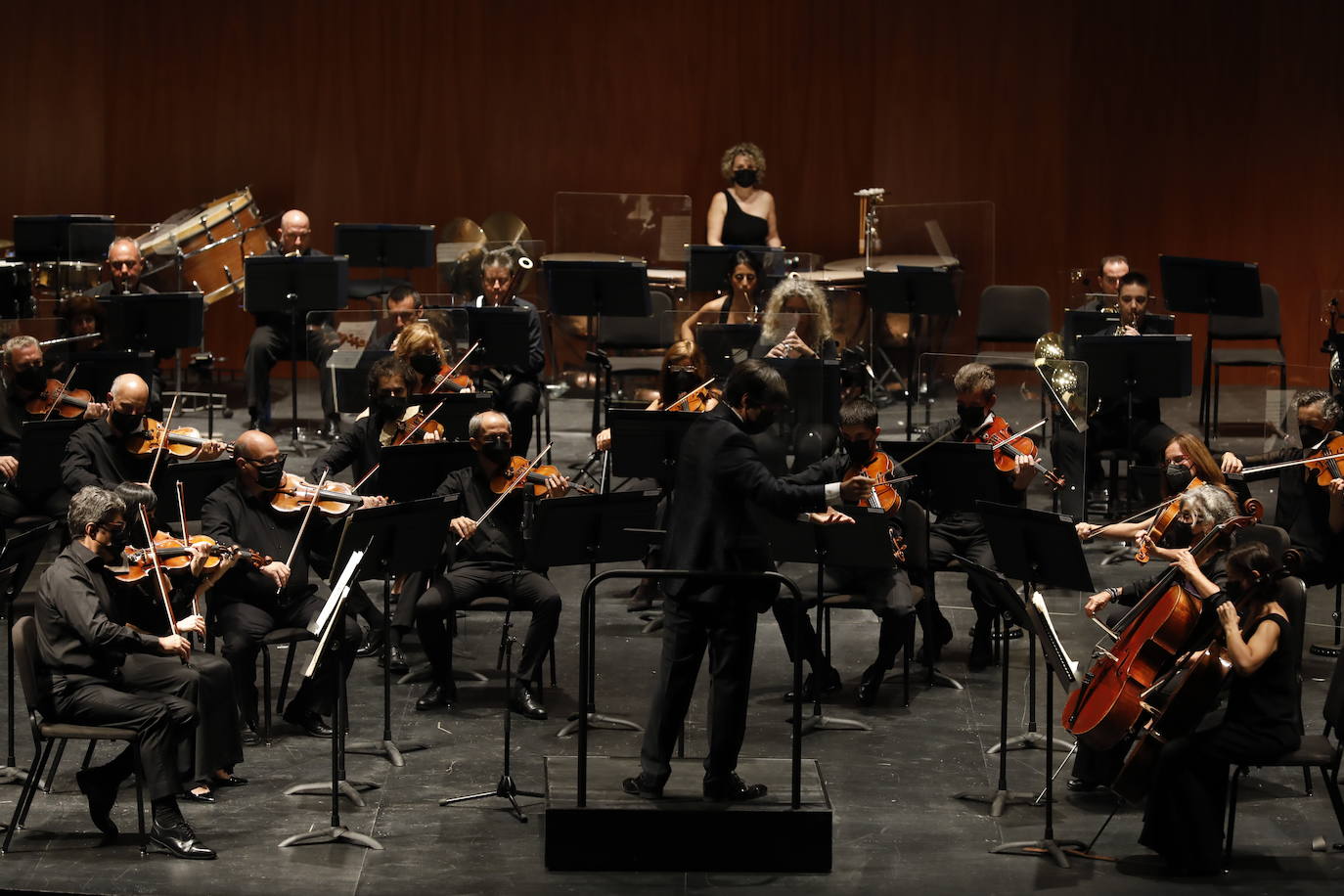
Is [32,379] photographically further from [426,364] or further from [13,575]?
[13,575]

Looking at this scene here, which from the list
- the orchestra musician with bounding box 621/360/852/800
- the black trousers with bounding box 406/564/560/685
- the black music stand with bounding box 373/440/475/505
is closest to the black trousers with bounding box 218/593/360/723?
the black trousers with bounding box 406/564/560/685

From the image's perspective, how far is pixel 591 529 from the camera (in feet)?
20.6

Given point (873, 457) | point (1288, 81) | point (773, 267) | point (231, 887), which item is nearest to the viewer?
point (231, 887)

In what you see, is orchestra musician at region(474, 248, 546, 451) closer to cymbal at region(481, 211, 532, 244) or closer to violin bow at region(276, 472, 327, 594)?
violin bow at region(276, 472, 327, 594)

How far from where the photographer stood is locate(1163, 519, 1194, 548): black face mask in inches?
240

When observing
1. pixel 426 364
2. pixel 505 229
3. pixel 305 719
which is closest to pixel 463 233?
pixel 505 229

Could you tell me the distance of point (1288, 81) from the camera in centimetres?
1192

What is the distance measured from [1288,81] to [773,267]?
4369mm

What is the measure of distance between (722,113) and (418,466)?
6020 millimetres

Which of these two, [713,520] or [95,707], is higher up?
[713,520]

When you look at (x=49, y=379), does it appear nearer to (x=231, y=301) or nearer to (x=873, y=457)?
(x=873, y=457)

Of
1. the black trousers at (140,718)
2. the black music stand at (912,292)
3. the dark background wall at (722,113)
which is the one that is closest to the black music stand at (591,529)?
the black trousers at (140,718)

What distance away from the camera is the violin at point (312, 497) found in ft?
21.9

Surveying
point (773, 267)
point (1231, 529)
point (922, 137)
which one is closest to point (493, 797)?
point (1231, 529)
